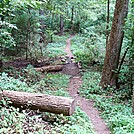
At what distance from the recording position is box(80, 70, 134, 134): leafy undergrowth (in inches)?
229

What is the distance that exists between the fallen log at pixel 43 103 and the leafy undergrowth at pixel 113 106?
1.35 meters

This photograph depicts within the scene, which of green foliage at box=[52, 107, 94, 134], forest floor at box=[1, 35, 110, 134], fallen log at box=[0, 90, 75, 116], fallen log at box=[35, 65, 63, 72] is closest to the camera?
green foliage at box=[52, 107, 94, 134]

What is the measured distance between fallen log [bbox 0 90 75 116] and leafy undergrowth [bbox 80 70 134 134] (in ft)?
4.44

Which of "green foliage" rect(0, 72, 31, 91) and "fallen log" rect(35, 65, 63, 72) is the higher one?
"green foliage" rect(0, 72, 31, 91)

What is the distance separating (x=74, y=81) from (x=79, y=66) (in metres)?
3.53

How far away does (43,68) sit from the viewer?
13.5m

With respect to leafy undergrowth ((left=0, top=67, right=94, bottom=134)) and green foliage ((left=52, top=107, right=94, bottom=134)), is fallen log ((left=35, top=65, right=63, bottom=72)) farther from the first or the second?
green foliage ((left=52, top=107, right=94, bottom=134))

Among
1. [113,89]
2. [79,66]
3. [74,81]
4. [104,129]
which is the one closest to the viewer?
[104,129]

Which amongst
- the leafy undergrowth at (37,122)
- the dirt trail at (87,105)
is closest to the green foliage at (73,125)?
the leafy undergrowth at (37,122)

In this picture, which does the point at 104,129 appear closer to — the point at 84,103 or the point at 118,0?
the point at 84,103

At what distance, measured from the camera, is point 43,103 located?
5.68 metres

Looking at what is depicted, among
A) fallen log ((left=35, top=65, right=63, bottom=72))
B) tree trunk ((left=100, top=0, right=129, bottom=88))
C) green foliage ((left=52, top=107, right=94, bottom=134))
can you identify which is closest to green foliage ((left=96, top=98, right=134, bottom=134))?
green foliage ((left=52, top=107, right=94, bottom=134))

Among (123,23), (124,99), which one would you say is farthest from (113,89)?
(123,23)

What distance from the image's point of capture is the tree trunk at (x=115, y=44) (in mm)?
9547
